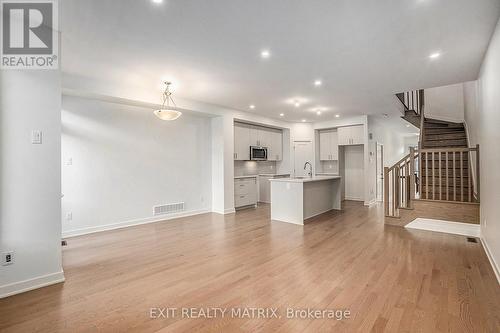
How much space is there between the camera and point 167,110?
441 centimetres

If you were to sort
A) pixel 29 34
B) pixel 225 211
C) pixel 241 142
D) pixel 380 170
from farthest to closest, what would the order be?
pixel 380 170, pixel 241 142, pixel 225 211, pixel 29 34

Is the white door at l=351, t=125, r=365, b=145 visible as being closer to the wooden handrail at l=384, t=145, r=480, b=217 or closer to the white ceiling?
the wooden handrail at l=384, t=145, r=480, b=217

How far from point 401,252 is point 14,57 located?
5.27m

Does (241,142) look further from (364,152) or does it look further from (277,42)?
(277,42)

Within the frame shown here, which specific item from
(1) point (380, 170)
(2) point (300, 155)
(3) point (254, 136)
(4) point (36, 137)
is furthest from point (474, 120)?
(4) point (36, 137)

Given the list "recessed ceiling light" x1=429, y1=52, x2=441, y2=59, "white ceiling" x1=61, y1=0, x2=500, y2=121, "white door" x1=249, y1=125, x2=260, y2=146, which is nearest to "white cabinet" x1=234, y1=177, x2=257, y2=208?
"white door" x1=249, y1=125, x2=260, y2=146

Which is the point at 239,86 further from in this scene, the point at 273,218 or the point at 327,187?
the point at 327,187

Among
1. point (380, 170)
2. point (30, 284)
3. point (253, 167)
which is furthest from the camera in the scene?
point (380, 170)

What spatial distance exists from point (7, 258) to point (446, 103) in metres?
9.54

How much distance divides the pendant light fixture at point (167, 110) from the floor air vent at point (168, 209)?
7.10ft

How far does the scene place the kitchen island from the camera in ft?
17.0

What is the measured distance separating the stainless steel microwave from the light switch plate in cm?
536

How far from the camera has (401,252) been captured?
11.5ft

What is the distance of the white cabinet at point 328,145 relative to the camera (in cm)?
840
